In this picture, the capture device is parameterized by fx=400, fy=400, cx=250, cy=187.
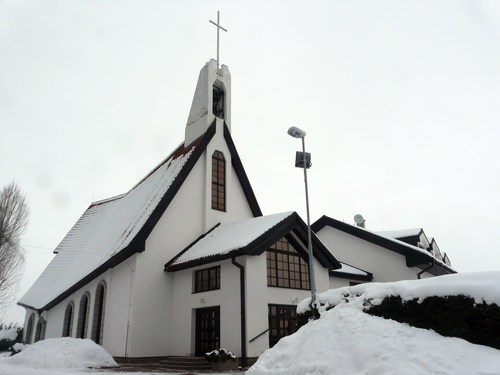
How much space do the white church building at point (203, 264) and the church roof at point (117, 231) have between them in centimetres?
8

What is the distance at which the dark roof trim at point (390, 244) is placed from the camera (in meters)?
19.4

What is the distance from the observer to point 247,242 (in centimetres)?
1439

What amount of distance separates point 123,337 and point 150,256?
3.36 metres

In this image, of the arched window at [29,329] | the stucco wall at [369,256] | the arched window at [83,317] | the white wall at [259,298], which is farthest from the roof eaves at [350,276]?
the arched window at [29,329]

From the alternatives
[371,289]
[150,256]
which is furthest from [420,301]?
[150,256]

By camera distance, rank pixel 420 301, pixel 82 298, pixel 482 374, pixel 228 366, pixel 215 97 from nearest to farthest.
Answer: pixel 482 374 → pixel 420 301 → pixel 228 366 → pixel 82 298 → pixel 215 97

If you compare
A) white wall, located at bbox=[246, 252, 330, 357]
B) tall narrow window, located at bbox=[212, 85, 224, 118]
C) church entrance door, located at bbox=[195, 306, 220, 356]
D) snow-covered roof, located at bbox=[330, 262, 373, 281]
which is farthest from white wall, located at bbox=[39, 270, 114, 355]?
tall narrow window, located at bbox=[212, 85, 224, 118]

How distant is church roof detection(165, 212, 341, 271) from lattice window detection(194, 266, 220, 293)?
0.61 meters

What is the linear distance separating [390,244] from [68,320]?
1699cm

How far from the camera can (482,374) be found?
5836 mm

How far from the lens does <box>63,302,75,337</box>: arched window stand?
20.2m

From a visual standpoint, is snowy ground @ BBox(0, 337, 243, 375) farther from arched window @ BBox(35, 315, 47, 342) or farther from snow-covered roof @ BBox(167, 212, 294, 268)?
arched window @ BBox(35, 315, 47, 342)

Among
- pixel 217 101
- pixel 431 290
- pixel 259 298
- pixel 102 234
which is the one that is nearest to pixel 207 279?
pixel 259 298

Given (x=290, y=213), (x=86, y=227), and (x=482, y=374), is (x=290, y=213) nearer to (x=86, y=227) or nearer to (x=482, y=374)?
(x=482, y=374)
